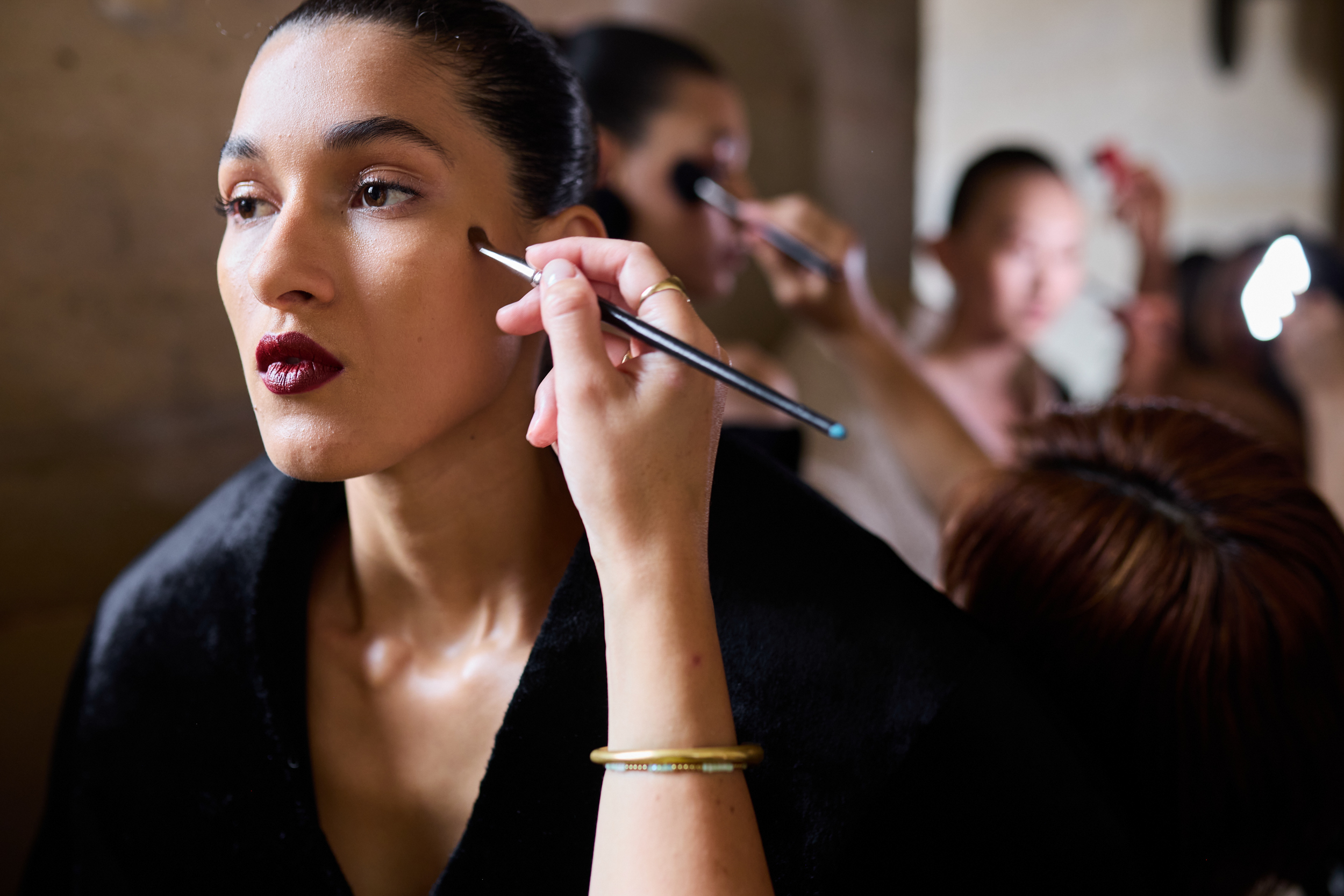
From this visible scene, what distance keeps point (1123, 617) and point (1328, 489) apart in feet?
2.44

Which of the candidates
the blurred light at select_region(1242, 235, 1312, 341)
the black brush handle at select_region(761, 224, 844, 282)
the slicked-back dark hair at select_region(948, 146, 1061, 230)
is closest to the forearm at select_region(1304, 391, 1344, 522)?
the blurred light at select_region(1242, 235, 1312, 341)

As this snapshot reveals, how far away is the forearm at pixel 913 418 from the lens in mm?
1053

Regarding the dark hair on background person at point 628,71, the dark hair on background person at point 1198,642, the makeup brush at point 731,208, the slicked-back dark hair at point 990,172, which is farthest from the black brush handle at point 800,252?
the slicked-back dark hair at point 990,172

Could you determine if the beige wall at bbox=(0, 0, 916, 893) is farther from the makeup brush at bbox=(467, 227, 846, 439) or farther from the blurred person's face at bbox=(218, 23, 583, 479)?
the makeup brush at bbox=(467, 227, 846, 439)

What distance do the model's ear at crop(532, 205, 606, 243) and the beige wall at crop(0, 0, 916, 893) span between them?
7.1 inches

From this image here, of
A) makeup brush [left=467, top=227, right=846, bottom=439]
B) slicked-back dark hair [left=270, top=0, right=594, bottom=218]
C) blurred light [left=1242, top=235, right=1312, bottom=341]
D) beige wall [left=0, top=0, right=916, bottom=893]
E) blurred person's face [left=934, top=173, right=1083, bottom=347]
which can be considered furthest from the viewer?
Result: blurred person's face [left=934, top=173, right=1083, bottom=347]

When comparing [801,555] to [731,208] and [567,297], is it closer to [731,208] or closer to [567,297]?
[567,297]

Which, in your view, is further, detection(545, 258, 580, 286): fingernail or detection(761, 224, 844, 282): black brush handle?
detection(761, 224, 844, 282): black brush handle

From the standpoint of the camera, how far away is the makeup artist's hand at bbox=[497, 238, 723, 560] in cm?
38

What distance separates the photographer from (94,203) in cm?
67

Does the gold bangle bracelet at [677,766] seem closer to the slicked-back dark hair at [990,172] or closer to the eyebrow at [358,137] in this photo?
the eyebrow at [358,137]

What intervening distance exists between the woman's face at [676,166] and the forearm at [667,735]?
2.53 ft

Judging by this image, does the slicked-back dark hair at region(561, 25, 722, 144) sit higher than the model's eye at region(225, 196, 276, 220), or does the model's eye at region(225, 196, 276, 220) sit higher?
the slicked-back dark hair at region(561, 25, 722, 144)

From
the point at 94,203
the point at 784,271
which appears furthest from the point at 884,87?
the point at 94,203
